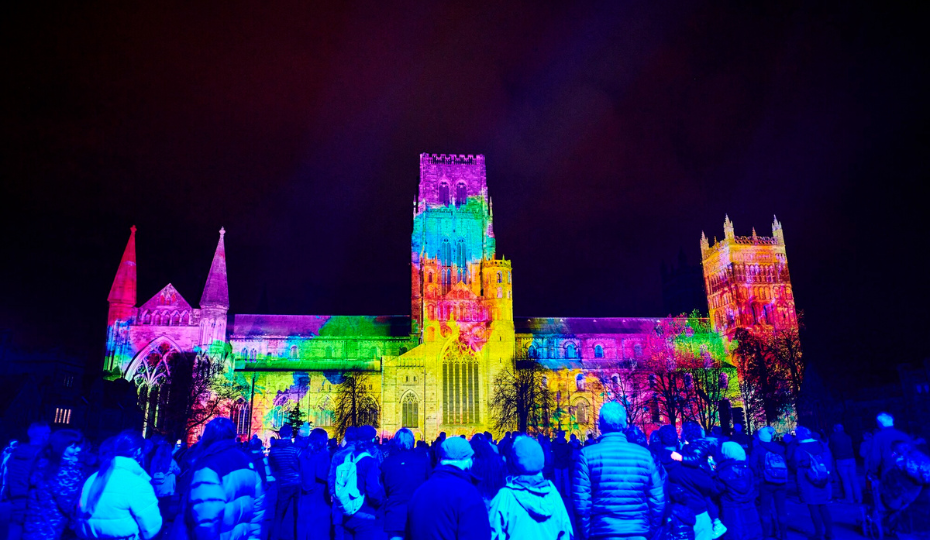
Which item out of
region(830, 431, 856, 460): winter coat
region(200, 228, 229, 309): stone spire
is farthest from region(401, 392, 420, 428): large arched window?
region(830, 431, 856, 460): winter coat

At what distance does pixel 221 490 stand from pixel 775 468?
8.89 metres

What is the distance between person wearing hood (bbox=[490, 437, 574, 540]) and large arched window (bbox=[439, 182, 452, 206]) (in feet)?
242

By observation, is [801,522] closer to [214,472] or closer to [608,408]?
[608,408]

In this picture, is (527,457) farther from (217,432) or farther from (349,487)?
(349,487)

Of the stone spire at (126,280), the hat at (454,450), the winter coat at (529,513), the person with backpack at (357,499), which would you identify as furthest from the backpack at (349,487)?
the stone spire at (126,280)

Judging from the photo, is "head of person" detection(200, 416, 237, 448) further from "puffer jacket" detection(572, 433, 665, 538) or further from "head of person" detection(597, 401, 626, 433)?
"head of person" detection(597, 401, 626, 433)

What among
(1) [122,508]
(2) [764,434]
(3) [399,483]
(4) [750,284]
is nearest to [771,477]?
(2) [764,434]

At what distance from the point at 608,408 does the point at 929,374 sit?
121ft

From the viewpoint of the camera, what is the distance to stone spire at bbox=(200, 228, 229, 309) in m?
66.1

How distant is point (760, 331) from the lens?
72375 millimetres

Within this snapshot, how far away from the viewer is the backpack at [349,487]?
7866 mm

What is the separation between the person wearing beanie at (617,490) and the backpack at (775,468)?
18.8 feet

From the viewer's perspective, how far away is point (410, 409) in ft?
205

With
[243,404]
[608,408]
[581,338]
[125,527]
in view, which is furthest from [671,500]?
[581,338]
